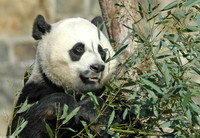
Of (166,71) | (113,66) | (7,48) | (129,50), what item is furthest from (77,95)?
(7,48)

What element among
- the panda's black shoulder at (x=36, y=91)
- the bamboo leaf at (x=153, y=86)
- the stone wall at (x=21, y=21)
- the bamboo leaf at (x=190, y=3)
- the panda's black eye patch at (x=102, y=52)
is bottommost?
the bamboo leaf at (x=153, y=86)

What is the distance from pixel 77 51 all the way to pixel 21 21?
11.8 ft

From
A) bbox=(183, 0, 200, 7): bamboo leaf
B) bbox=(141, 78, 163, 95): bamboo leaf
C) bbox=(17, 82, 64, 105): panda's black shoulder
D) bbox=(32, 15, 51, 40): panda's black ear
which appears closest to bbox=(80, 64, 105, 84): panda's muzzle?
bbox=(17, 82, 64, 105): panda's black shoulder

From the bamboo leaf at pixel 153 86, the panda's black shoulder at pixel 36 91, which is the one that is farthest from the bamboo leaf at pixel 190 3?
the panda's black shoulder at pixel 36 91

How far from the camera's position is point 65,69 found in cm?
293

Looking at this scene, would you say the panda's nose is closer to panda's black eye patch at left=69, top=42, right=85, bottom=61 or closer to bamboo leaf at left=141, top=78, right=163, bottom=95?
panda's black eye patch at left=69, top=42, right=85, bottom=61

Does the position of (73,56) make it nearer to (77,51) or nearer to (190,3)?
(77,51)

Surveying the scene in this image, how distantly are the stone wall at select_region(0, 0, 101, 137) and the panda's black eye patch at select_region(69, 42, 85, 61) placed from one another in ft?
10.00

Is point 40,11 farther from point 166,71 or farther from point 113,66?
point 166,71

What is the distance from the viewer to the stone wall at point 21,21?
5.93 meters

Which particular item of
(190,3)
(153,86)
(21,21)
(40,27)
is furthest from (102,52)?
(21,21)

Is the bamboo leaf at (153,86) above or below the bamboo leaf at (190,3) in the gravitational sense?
below

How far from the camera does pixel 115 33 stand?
3502 mm

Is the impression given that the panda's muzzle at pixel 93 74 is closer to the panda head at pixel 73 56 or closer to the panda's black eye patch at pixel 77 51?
the panda head at pixel 73 56
